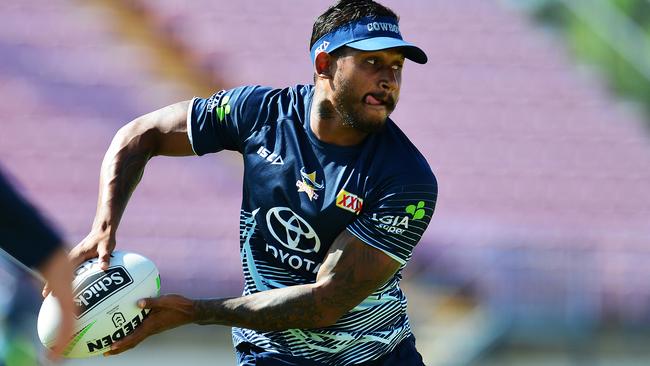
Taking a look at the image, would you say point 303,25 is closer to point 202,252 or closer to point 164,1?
point 164,1

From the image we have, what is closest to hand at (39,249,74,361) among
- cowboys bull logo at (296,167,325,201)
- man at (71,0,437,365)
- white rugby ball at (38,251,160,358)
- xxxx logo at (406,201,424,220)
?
white rugby ball at (38,251,160,358)

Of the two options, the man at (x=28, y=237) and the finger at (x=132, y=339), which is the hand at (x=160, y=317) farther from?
the man at (x=28, y=237)

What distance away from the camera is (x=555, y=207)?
10.7m

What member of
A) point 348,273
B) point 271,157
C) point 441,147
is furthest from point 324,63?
point 441,147

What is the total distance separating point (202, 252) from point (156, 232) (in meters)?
0.46

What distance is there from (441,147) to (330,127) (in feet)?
21.9

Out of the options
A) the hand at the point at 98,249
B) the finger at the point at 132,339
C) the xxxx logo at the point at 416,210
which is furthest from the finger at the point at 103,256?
the xxxx logo at the point at 416,210

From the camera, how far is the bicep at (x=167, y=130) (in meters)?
4.52

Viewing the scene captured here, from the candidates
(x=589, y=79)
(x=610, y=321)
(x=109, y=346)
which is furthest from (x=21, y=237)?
(x=589, y=79)

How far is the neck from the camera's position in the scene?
4285 mm

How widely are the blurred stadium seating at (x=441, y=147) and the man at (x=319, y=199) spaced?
16.5 feet

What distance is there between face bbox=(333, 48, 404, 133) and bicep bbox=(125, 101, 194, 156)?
70 centimetres

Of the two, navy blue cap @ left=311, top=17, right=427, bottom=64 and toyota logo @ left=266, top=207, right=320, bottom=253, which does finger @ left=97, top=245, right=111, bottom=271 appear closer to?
toyota logo @ left=266, top=207, right=320, bottom=253

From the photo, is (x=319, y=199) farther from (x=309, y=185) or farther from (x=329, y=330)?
(x=329, y=330)
